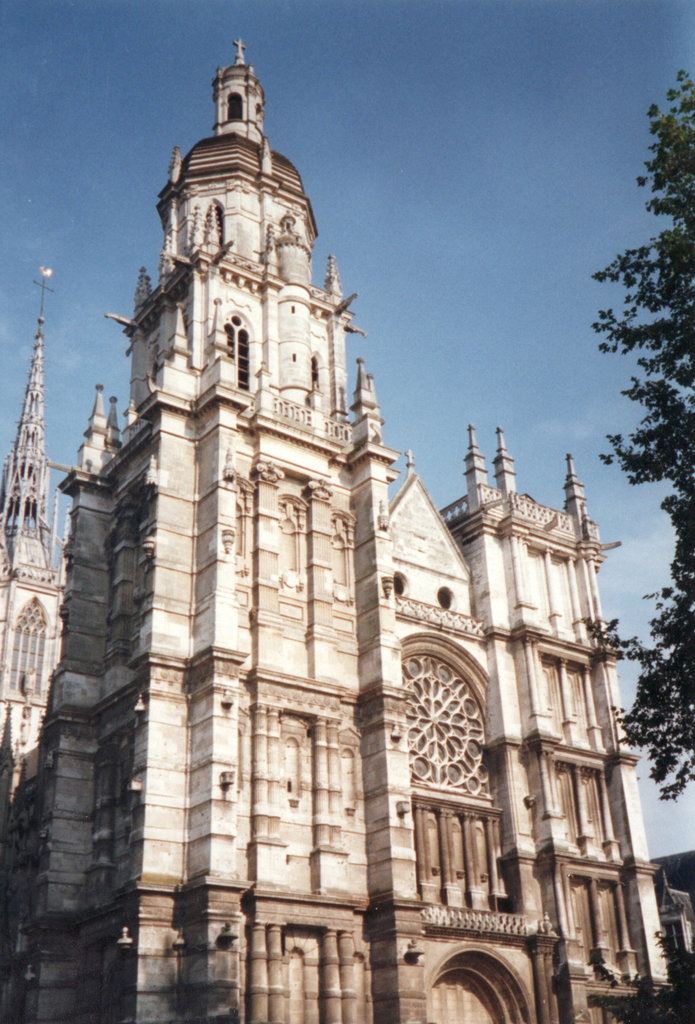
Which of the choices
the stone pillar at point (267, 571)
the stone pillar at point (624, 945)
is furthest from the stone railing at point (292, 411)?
the stone pillar at point (624, 945)

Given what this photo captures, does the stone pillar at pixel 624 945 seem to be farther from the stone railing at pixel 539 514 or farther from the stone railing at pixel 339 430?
the stone railing at pixel 339 430

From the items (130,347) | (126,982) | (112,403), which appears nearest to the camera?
(126,982)

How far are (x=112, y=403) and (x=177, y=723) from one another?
1384 centimetres

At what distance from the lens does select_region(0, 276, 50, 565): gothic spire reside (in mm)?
81312

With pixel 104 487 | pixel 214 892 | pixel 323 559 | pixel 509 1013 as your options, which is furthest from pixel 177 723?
pixel 509 1013

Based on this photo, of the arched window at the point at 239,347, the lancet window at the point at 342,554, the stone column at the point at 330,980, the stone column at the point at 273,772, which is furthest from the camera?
the arched window at the point at 239,347

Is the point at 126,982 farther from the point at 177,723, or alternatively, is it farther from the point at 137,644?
the point at 137,644

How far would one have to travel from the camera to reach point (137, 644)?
103 ft

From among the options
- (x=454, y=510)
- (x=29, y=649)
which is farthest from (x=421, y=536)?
(x=29, y=649)

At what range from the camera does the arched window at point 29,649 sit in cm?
7219

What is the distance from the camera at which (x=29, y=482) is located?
86.0 meters

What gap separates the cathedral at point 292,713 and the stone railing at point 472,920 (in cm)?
8

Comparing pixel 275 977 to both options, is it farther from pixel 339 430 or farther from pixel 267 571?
pixel 339 430

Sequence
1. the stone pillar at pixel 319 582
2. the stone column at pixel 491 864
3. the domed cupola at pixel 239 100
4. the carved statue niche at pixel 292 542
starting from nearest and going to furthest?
the stone pillar at pixel 319 582
the carved statue niche at pixel 292 542
the stone column at pixel 491 864
the domed cupola at pixel 239 100
